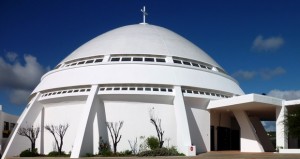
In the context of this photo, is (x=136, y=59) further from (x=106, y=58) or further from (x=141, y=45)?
(x=106, y=58)

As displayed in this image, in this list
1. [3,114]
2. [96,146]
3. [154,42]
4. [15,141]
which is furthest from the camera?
[3,114]

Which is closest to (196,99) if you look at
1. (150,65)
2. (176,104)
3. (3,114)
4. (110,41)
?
(176,104)

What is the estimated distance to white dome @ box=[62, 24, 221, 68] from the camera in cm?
3691

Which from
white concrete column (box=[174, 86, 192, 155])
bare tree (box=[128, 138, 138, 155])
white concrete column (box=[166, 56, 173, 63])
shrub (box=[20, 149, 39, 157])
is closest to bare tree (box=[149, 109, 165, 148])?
white concrete column (box=[174, 86, 192, 155])

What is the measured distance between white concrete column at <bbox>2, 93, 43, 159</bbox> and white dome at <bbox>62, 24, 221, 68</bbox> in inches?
246

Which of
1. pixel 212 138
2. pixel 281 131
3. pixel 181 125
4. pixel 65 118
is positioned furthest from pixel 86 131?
pixel 281 131

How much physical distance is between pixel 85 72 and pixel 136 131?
24.6 ft

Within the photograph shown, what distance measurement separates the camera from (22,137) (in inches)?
1363

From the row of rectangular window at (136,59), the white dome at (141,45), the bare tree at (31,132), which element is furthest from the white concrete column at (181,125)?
the bare tree at (31,132)

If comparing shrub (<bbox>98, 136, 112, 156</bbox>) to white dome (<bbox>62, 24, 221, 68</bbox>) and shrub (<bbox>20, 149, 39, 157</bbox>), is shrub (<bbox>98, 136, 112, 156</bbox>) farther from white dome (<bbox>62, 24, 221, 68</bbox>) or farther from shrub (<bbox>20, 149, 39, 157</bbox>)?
white dome (<bbox>62, 24, 221, 68</bbox>)

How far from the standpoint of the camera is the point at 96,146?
3136cm

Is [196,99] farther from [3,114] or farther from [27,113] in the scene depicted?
[3,114]

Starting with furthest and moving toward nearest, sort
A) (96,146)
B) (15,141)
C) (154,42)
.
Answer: (154,42)
(15,141)
(96,146)

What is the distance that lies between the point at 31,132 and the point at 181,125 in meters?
13.4
